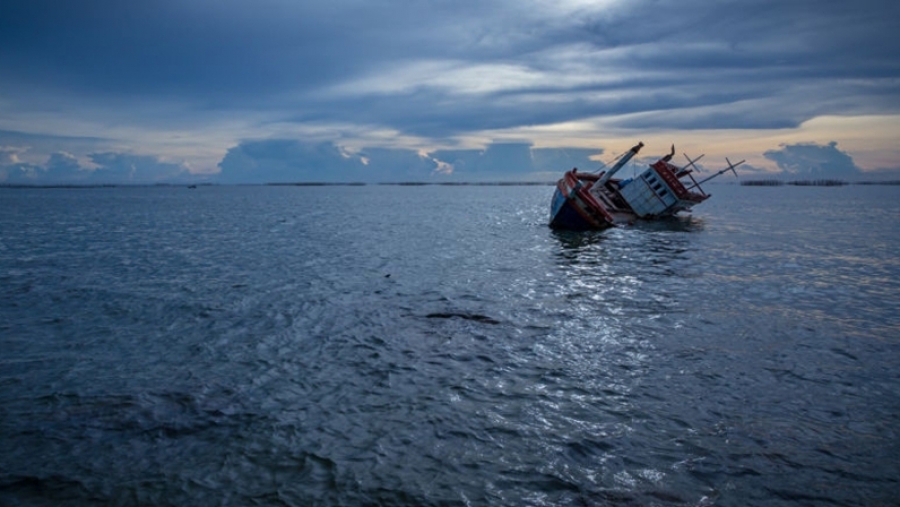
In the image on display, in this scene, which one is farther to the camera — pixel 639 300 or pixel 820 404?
pixel 639 300

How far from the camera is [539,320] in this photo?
15.0 m

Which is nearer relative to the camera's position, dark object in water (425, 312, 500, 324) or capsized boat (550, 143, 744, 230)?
dark object in water (425, 312, 500, 324)

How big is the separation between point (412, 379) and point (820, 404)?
24.5 ft

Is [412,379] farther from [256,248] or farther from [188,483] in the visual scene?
[256,248]

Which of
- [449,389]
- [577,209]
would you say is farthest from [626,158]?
[449,389]

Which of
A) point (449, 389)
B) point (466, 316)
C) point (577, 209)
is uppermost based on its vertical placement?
point (577, 209)

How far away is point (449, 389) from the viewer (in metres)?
10.1

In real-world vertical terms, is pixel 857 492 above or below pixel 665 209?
below

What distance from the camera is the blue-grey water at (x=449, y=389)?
23.2 feet

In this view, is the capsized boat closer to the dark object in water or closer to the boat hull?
the boat hull

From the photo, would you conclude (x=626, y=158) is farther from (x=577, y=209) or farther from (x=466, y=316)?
(x=466, y=316)

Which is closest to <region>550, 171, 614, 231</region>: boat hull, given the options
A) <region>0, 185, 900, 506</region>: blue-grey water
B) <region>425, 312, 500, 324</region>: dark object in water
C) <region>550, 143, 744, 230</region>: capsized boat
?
<region>550, 143, 744, 230</region>: capsized boat

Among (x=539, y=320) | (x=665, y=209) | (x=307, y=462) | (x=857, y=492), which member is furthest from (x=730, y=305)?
(x=665, y=209)

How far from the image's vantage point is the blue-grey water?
7.07 metres
